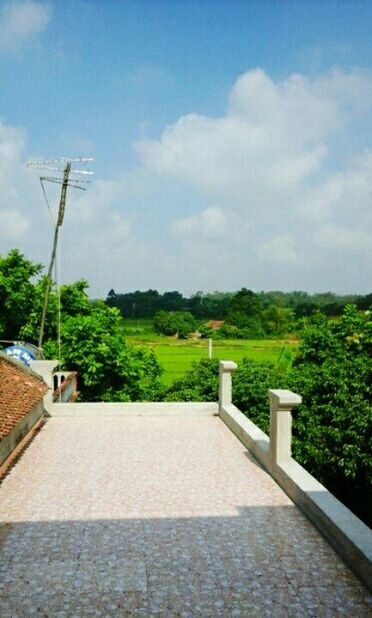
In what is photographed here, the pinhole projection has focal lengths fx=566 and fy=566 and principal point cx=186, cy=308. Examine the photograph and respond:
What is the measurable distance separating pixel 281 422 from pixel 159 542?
2.75 m

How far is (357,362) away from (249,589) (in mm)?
11871

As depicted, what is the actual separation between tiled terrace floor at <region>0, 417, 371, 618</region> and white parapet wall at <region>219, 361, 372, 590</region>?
15 centimetres

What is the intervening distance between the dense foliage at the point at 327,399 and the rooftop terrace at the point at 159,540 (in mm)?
3739

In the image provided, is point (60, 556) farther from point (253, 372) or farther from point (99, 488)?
point (253, 372)

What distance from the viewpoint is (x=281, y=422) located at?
8.34 metres

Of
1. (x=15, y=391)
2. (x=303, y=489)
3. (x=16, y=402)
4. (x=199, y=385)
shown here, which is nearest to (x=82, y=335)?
(x=199, y=385)

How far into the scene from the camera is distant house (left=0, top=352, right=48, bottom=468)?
30.5ft

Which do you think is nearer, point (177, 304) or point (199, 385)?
point (199, 385)

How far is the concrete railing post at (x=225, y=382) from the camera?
518 inches

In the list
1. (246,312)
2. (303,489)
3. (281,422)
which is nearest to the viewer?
(303,489)

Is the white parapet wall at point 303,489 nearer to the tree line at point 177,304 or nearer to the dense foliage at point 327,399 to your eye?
the dense foliage at point 327,399

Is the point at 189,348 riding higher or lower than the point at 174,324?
lower

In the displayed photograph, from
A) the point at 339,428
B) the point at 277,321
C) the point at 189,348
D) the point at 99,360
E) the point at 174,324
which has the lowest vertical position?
the point at 189,348

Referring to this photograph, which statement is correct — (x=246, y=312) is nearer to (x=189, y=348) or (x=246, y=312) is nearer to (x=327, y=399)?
(x=189, y=348)
